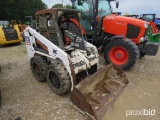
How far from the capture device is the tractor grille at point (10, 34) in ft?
28.0

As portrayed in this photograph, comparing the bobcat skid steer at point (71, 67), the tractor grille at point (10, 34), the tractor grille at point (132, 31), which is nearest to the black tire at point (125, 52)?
the tractor grille at point (132, 31)

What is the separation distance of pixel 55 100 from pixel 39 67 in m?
0.97

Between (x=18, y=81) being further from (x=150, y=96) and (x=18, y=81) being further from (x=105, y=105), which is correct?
(x=150, y=96)

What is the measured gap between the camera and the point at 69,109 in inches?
110

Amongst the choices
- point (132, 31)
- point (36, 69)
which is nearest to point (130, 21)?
point (132, 31)

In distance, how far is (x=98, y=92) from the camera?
2996 mm

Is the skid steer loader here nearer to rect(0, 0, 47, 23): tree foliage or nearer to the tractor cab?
the tractor cab

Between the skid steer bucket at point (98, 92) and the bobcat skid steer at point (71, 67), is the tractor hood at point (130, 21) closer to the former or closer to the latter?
the bobcat skid steer at point (71, 67)

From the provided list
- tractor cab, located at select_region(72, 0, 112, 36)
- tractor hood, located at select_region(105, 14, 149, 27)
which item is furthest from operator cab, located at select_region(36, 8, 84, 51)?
tractor hood, located at select_region(105, 14, 149, 27)

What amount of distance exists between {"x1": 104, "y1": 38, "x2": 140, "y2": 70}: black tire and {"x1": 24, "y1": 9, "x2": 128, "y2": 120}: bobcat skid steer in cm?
94

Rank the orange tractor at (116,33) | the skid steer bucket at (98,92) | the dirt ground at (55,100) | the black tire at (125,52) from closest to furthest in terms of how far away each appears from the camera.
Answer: the skid steer bucket at (98,92) → the dirt ground at (55,100) → the black tire at (125,52) → the orange tractor at (116,33)

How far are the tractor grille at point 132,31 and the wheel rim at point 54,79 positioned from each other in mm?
2835

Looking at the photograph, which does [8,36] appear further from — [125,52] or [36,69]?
[125,52]

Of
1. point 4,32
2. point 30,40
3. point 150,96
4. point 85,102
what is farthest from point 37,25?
point 4,32
